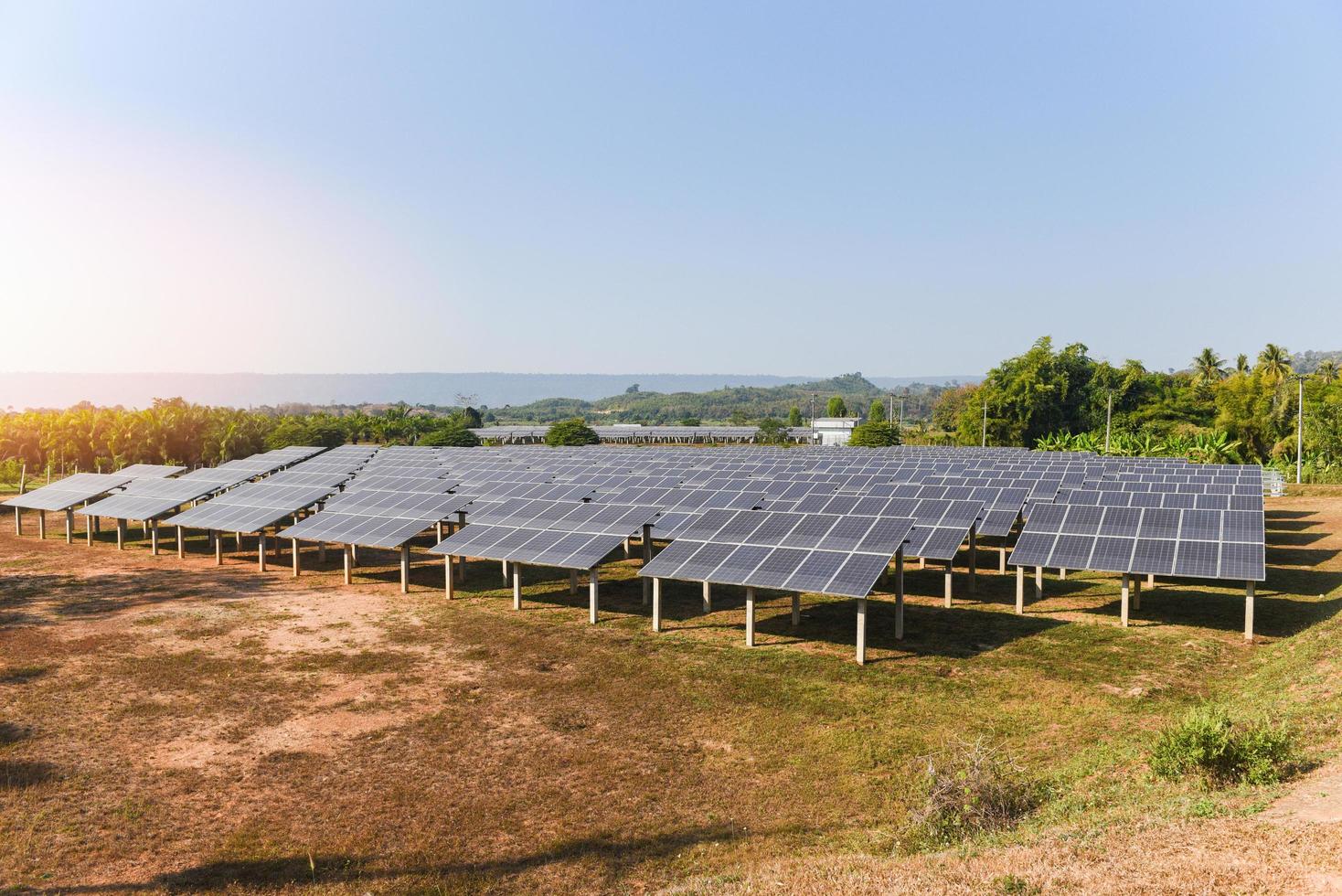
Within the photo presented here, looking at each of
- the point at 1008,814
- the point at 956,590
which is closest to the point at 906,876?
the point at 1008,814

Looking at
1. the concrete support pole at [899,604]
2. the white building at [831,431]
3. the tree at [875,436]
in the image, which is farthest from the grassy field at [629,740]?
the white building at [831,431]

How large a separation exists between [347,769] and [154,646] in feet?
39.8

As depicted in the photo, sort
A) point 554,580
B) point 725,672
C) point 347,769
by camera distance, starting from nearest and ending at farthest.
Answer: point 347,769, point 725,672, point 554,580

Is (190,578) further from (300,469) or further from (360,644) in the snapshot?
(300,469)

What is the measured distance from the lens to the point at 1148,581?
2717cm

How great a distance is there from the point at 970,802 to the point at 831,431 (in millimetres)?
143062

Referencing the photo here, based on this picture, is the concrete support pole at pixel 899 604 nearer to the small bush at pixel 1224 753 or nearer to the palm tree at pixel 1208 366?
the small bush at pixel 1224 753

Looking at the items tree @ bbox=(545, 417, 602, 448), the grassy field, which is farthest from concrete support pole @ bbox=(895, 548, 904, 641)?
tree @ bbox=(545, 417, 602, 448)

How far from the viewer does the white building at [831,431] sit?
486 feet

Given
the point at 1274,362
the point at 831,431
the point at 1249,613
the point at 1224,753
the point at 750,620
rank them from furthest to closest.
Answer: the point at 831,431, the point at 1274,362, the point at 750,620, the point at 1249,613, the point at 1224,753

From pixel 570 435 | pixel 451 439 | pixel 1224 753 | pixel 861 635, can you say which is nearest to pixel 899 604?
pixel 861 635

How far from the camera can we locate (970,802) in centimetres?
1112

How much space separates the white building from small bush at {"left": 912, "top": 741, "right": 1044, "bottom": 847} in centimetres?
13646

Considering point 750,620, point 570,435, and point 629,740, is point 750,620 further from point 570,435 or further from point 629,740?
point 570,435
